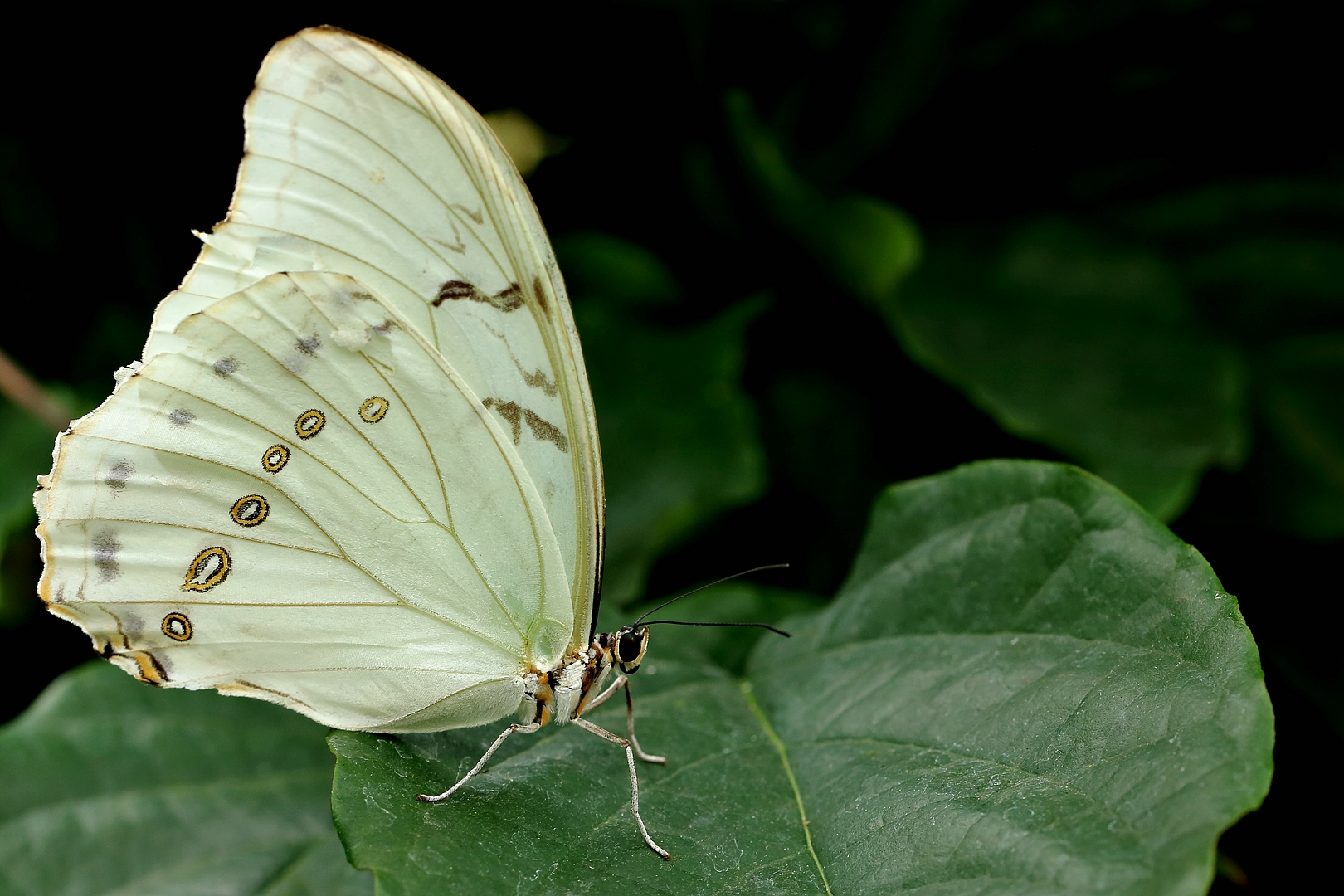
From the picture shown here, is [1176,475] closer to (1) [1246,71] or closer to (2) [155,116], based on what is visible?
(1) [1246,71]

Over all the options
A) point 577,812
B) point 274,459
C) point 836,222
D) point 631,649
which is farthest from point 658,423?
point 577,812

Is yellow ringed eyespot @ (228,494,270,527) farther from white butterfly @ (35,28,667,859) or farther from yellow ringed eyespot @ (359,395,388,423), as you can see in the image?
yellow ringed eyespot @ (359,395,388,423)

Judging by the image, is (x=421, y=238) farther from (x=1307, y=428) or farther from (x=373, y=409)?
(x=1307, y=428)

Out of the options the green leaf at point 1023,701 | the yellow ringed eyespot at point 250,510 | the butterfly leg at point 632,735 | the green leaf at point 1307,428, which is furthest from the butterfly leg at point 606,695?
the green leaf at point 1307,428

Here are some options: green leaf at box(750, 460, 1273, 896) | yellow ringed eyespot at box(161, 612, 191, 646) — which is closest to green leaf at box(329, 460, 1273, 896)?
green leaf at box(750, 460, 1273, 896)

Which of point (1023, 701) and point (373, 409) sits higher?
point (373, 409)

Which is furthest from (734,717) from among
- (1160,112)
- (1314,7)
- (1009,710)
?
(1314,7)
